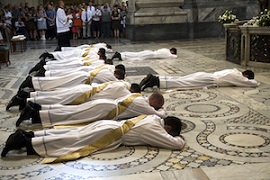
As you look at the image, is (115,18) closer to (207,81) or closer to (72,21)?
(72,21)

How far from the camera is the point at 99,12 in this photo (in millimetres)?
15383

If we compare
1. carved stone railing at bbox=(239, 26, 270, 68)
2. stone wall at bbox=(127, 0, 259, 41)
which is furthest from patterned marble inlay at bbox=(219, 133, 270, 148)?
stone wall at bbox=(127, 0, 259, 41)

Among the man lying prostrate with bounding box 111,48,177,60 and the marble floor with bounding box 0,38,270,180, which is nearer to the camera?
the marble floor with bounding box 0,38,270,180

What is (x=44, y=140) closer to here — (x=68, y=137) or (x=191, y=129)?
(x=68, y=137)

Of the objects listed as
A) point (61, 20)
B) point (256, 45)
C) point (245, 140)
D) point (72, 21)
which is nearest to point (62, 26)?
point (61, 20)

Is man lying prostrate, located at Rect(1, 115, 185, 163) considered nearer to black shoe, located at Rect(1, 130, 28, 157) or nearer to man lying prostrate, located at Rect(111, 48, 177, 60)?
black shoe, located at Rect(1, 130, 28, 157)

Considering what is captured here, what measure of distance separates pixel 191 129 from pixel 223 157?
0.77 m

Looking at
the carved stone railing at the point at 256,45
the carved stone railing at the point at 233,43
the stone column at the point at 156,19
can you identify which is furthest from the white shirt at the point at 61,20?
the carved stone railing at the point at 256,45

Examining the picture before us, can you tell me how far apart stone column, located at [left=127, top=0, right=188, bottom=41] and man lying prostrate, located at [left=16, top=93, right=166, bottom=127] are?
10.0 m

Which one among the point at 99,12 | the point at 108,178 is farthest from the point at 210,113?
the point at 99,12

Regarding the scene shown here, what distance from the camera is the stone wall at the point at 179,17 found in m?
13.7

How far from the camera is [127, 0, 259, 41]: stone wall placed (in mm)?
13688

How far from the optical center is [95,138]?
10.8 ft

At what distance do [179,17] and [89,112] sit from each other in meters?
10.7
